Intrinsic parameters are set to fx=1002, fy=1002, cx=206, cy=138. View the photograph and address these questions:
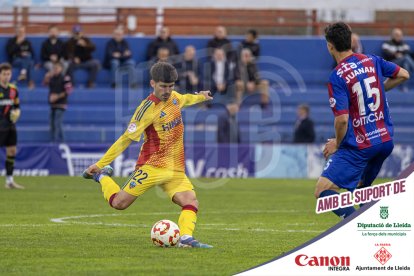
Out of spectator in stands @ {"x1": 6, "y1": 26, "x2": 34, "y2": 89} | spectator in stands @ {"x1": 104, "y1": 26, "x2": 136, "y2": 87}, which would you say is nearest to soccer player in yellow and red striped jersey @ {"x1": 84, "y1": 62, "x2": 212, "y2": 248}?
spectator in stands @ {"x1": 104, "y1": 26, "x2": 136, "y2": 87}

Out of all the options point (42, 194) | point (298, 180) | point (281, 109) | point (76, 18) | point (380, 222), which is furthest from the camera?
point (76, 18)

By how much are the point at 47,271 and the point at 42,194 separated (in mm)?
11337

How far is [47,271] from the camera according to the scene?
9.04 m

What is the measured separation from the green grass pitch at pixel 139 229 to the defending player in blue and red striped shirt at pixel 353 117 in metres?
1.07

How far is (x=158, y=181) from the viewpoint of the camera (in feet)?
37.3

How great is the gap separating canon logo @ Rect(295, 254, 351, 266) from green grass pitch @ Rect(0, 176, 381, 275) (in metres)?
0.94

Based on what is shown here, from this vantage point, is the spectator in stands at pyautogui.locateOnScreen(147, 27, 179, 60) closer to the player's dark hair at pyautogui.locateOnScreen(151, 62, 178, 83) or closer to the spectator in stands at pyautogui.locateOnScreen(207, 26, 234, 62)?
the spectator in stands at pyautogui.locateOnScreen(207, 26, 234, 62)

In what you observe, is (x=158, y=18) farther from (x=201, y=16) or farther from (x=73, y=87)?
(x=73, y=87)

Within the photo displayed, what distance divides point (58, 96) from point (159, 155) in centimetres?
1645

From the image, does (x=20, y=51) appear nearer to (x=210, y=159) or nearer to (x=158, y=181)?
A: (x=210, y=159)

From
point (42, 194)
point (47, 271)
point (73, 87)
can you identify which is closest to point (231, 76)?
point (73, 87)

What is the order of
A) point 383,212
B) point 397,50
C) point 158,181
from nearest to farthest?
point 383,212, point 158,181, point 397,50

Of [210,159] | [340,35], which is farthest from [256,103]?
[340,35]

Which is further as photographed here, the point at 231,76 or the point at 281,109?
the point at 281,109
